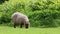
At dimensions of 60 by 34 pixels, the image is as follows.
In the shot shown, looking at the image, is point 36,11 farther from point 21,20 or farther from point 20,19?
point 21,20

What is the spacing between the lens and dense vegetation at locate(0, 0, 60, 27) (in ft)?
59.5

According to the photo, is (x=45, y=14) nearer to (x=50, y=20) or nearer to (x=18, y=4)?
(x=50, y=20)

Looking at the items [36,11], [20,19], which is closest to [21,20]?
[20,19]

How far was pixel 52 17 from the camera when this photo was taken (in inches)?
721

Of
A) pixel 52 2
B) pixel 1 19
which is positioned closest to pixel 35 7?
pixel 52 2

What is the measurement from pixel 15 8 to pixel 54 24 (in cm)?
358

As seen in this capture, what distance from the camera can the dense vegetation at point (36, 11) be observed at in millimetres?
18125

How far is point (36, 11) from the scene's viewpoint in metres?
18.9

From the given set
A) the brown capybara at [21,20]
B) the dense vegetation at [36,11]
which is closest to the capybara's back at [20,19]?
the brown capybara at [21,20]

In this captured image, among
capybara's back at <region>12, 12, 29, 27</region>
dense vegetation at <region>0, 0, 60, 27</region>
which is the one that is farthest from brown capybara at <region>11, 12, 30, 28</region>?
dense vegetation at <region>0, 0, 60, 27</region>

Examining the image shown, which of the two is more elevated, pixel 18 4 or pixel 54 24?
pixel 18 4

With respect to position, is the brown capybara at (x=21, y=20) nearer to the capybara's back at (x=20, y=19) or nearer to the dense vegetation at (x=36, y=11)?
the capybara's back at (x=20, y=19)

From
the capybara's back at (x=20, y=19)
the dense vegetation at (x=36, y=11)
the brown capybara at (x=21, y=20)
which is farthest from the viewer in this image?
the dense vegetation at (x=36, y=11)

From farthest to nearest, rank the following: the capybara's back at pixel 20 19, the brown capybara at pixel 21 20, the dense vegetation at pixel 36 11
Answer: the dense vegetation at pixel 36 11
the capybara's back at pixel 20 19
the brown capybara at pixel 21 20
